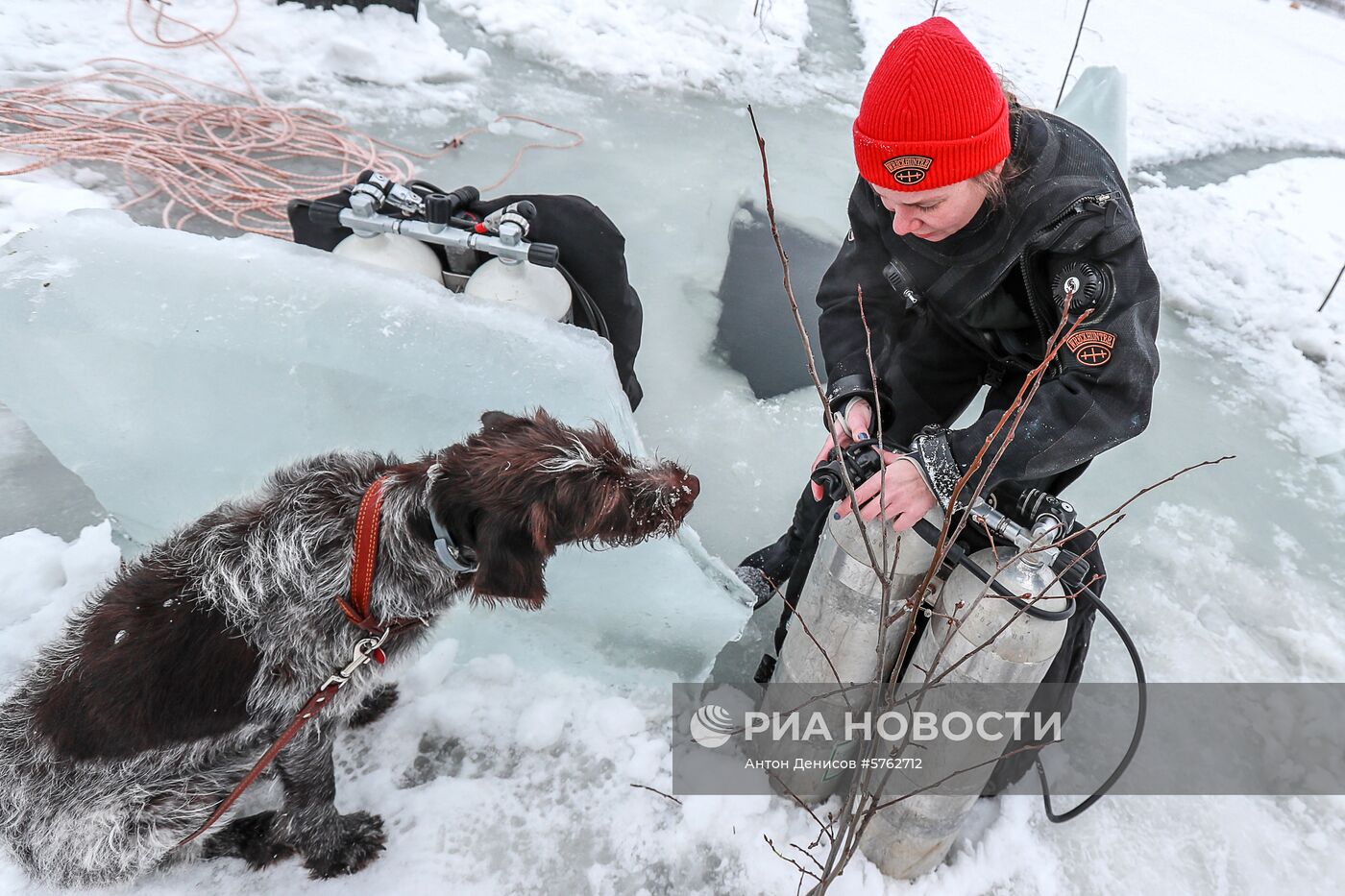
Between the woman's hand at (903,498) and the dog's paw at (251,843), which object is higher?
the woman's hand at (903,498)

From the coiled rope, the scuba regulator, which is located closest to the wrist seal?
the scuba regulator

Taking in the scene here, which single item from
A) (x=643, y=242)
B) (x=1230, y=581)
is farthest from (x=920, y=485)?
(x=643, y=242)

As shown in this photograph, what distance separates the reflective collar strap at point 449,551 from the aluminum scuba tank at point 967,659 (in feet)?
3.42

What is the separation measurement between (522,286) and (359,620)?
47.8 inches

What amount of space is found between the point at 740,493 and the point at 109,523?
220cm

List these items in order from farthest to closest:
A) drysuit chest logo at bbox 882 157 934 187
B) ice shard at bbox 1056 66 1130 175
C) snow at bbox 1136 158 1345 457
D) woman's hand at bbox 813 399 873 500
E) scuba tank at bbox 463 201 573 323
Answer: ice shard at bbox 1056 66 1130 175 → snow at bbox 1136 158 1345 457 → scuba tank at bbox 463 201 573 323 → woman's hand at bbox 813 399 873 500 → drysuit chest logo at bbox 882 157 934 187

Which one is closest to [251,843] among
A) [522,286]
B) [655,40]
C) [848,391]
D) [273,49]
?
[522,286]

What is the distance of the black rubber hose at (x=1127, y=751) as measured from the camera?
68.3 inches

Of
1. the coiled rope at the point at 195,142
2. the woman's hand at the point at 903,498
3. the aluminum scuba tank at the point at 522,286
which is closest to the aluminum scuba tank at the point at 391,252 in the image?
the aluminum scuba tank at the point at 522,286

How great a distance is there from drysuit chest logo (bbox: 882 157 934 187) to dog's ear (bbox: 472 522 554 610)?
111 centimetres

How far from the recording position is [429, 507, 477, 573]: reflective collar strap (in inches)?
68.9

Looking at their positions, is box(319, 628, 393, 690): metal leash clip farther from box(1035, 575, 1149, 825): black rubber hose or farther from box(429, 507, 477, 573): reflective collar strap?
box(1035, 575, 1149, 825): black rubber hose

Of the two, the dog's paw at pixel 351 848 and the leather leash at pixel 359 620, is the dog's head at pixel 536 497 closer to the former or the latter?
the leather leash at pixel 359 620

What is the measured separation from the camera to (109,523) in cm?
250
